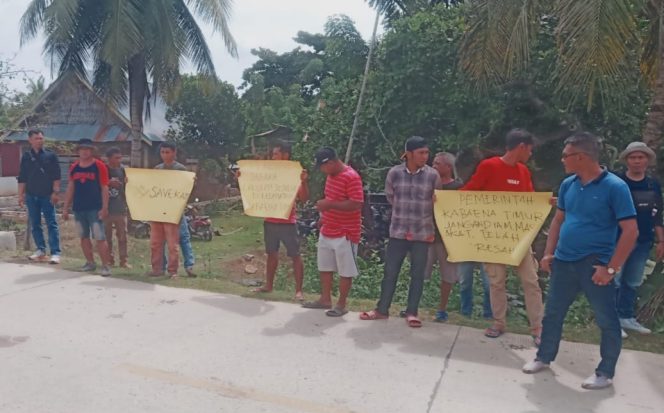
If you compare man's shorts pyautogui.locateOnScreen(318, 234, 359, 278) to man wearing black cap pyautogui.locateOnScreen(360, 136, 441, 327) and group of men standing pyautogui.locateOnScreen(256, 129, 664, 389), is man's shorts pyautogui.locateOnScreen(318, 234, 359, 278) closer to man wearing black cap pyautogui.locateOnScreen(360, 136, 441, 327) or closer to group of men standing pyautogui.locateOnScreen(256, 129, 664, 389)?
group of men standing pyautogui.locateOnScreen(256, 129, 664, 389)

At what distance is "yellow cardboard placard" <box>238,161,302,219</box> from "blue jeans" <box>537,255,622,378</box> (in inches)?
114

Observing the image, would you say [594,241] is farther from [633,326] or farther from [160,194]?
[160,194]

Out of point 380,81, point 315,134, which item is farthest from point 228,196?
point 380,81

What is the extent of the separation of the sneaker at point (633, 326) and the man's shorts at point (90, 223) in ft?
18.4

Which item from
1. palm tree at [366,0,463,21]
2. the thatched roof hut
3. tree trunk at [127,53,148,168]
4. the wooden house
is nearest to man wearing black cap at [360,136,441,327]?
palm tree at [366,0,463,21]

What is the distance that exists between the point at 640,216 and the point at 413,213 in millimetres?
1866

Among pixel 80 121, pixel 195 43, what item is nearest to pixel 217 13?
pixel 195 43

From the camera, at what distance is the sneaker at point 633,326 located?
5121 millimetres

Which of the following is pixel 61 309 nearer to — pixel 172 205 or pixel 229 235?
pixel 172 205

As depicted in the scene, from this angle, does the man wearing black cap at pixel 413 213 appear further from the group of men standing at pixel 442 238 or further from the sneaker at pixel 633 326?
the sneaker at pixel 633 326

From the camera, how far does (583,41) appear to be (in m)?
5.76

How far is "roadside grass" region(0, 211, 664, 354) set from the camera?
5.32m

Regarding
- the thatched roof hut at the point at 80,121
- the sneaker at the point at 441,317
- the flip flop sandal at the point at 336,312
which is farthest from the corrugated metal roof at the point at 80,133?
the sneaker at the point at 441,317

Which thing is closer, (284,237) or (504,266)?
(504,266)
